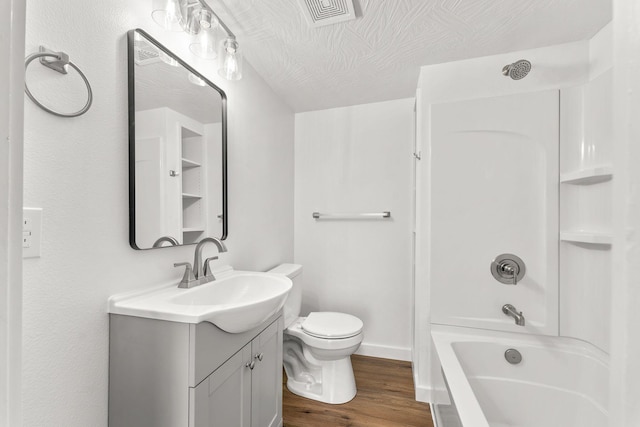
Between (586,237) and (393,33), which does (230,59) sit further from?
(586,237)

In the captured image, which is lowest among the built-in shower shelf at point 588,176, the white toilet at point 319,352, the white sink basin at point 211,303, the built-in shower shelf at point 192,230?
the white toilet at point 319,352

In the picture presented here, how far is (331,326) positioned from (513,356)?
104cm

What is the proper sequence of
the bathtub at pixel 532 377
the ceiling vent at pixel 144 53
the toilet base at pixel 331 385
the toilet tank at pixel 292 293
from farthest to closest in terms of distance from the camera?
1. the toilet tank at pixel 292 293
2. the toilet base at pixel 331 385
3. the bathtub at pixel 532 377
4. the ceiling vent at pixel 144 53

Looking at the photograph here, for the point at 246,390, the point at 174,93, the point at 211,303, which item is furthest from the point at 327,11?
the point at 246,390

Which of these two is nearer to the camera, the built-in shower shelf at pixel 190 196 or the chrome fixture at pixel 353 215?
the built-in shower shelf at pixel 190 196

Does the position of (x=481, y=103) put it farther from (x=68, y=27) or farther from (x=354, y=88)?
(x=68, y=27)

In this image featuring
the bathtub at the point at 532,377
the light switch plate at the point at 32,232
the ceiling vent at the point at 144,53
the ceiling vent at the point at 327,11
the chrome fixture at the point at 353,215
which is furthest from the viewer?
the chrome fixture at the point at 353,215

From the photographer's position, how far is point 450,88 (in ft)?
6.04

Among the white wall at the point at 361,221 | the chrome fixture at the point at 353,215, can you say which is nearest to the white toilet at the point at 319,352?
the white wall at the point at 361,221

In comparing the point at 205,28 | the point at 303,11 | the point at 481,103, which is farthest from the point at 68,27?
the point at 481,103

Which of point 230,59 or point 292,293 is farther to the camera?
point 292,293

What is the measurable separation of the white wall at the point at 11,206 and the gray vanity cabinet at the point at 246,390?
76 cm

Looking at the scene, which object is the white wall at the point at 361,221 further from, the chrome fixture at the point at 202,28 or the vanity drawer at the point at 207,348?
the vanity drawer at the point at 207,348

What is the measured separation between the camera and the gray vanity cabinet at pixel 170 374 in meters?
0.91
